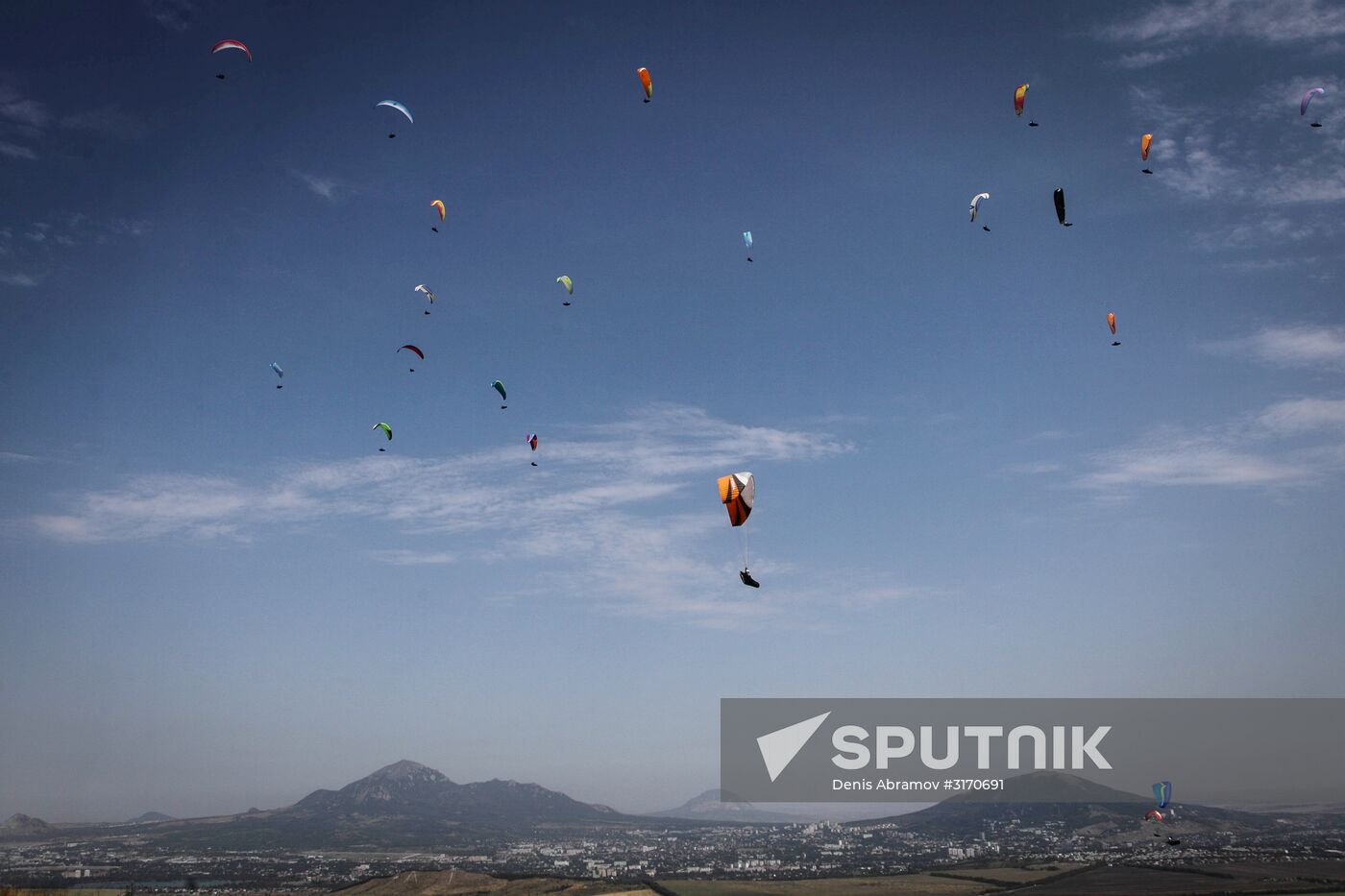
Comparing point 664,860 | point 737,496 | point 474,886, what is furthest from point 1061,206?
point 664,860

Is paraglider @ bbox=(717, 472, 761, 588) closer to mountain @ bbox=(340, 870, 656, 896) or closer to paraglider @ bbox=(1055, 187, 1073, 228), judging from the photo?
paraglider @ bbox=(1055, 187, 1073, 228)

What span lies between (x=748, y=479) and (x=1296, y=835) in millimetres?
210456

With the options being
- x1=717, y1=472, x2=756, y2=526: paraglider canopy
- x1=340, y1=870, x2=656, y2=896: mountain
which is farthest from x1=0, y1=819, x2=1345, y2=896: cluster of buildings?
x1=717, y1=472, x2=756, y2=526: paraglider canopy

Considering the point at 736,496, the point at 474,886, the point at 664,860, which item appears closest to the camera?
the point at 736,496

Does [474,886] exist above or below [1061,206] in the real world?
below

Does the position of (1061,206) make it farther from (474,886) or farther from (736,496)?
(474,886)

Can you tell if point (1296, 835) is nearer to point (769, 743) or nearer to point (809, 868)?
point (809, 868)

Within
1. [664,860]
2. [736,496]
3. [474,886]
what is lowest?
[664,860]

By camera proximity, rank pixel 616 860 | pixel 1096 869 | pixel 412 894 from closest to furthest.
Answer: pixel 412 894 → pixel 1096 869 → pixel 616 860

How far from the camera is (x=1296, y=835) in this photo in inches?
7057

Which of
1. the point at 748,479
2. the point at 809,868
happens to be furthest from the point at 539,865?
the point at 748,479

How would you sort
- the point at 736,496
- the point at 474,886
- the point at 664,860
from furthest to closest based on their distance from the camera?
1. the point at 664,860
2. the point at 474,886
3. the point at 736,496

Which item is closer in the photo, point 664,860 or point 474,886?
point 474,886

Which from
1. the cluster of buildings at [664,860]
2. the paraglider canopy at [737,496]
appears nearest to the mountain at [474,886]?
the cluster of buildings at [664,860]
